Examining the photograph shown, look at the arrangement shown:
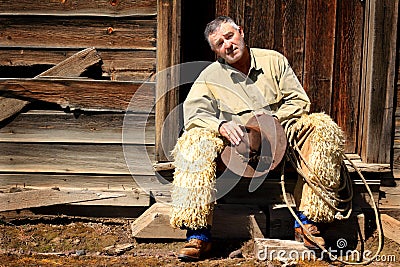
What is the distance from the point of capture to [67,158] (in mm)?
4746

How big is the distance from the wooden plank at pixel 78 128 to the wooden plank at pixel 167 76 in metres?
0.11

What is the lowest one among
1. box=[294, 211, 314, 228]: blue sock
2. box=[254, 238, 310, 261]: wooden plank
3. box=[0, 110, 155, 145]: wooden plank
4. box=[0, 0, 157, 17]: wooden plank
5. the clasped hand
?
box=[254, 238, 310, 261]: wooden plank

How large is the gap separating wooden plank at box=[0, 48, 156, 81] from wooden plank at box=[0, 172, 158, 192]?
721mm

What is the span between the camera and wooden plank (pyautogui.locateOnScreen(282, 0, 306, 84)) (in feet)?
15.8

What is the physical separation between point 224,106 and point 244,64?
311 millimetres

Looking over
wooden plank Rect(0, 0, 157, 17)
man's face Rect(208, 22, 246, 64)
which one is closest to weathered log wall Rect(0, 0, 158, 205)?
wooden plank Rect(0, 0, 157, 17)

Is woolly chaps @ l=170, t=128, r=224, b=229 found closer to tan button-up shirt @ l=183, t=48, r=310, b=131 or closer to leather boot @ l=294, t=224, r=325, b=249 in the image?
tan button-up shirt @ l=183, t=48, r=310, b=131

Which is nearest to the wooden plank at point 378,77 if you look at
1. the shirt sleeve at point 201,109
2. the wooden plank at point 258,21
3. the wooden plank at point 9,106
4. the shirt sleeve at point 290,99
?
the shirt sleeve at point 290,99

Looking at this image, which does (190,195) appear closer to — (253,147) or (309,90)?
(253,147)

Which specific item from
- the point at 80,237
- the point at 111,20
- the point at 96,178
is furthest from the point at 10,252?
the point at 111,20

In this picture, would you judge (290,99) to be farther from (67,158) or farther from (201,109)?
(67,158)

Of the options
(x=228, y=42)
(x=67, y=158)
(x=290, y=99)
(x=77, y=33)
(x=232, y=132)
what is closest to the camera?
(x=232, y=132)

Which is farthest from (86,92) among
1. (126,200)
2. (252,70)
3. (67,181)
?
(252,70)

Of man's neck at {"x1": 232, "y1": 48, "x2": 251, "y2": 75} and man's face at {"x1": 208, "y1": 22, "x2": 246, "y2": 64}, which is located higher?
man's face at {"x1": 208, "y1": 22, "x2": 246, "y2": 64}
